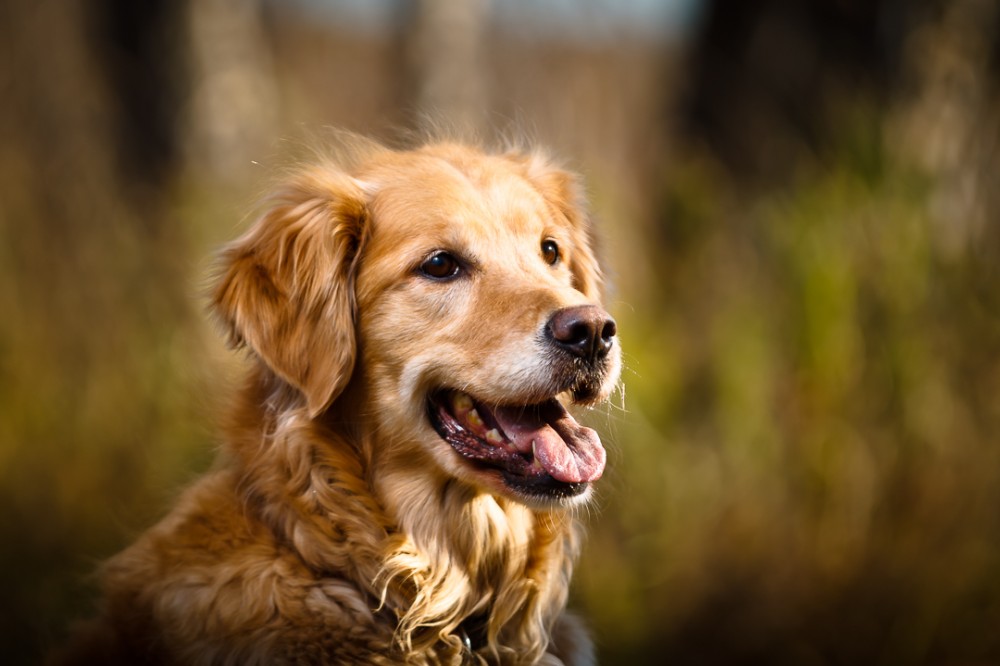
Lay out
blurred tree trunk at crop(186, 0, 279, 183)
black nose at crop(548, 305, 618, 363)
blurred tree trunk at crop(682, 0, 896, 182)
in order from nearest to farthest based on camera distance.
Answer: black nose at crop(548, 305, 618, 363) < blurred tree trunk at crop(682, 0, 896, 182) < blurred tree trunk at crop(186, 0, 279, 183)

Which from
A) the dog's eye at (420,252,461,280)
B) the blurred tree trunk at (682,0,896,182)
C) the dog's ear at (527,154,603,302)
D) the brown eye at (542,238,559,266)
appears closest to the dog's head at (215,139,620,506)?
the dog's eye at (420,252,461,280)

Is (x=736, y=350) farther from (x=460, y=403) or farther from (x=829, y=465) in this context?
(x=460, y=403)

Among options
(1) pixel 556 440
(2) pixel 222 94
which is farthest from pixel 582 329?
(2) pixel 222 94

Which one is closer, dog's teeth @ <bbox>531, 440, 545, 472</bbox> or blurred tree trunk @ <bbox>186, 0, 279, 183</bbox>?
dog's teeth @ <bbox>531, 440, 545, 472</bbox>

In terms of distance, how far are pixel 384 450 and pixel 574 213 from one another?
A: 1218 millimetres

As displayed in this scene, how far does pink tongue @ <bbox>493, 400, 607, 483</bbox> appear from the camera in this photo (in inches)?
120

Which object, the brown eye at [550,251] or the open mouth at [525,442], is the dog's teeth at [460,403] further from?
the brown eye at [550,251]

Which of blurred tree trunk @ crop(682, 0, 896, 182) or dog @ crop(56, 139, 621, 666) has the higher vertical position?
blurred tree trunk @ crop(682, 0, 896, 182)

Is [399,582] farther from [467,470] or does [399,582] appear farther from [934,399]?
[934,399]

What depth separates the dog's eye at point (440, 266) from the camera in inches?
128

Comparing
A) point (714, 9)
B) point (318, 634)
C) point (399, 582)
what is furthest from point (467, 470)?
point (714, 9)

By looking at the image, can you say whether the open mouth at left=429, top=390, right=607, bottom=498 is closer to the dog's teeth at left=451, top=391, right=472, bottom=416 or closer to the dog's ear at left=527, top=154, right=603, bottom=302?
the dog's teeth at left=451, top=391, right=472, bottom=416

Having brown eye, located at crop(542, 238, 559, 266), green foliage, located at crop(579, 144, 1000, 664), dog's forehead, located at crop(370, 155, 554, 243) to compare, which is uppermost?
dog's forehead, located at crop(370, 155, 554, 243)

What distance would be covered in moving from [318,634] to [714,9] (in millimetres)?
6855
